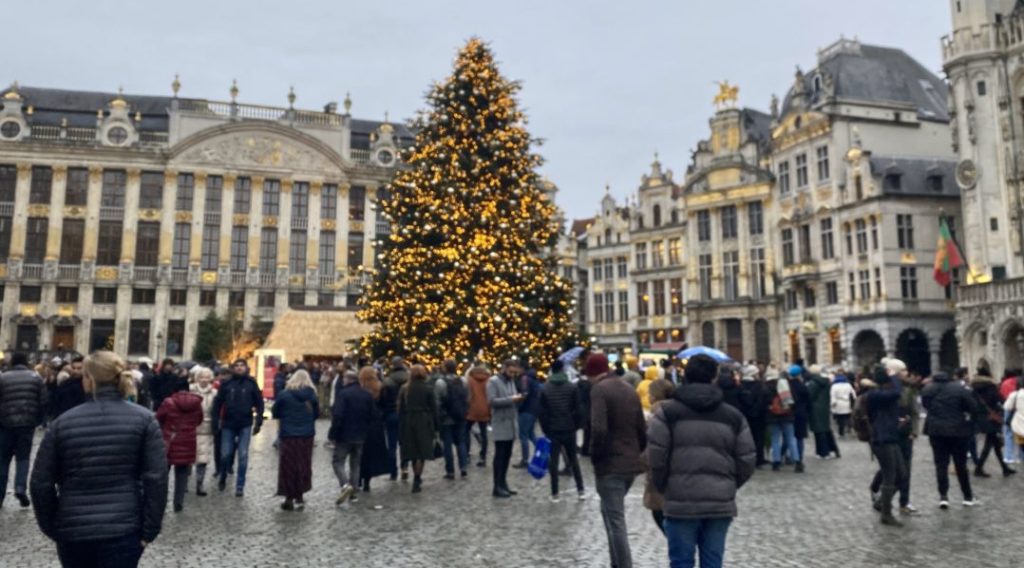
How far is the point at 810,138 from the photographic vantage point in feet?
155

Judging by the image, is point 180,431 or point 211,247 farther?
point 211,247

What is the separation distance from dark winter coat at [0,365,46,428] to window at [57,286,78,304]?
1966 inches

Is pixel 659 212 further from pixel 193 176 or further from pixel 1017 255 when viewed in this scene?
pixel 193 176

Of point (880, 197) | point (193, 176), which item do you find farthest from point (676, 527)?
point (193, 176)

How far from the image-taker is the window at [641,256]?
5766 cm

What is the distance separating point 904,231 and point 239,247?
4272cm

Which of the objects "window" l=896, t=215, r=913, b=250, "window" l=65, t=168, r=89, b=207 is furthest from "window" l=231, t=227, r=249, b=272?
"window" l=896, t=215, r=913, b=250

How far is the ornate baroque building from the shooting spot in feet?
179

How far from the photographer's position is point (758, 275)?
50281 millimetres

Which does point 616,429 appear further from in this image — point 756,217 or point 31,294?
point 31,294

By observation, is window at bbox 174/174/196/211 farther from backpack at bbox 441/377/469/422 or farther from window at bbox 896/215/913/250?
backpack at bbox 441/377/469/422

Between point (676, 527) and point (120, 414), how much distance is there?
3453 millimetres

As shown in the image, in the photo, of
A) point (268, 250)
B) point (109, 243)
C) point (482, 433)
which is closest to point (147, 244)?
point (109, 243)

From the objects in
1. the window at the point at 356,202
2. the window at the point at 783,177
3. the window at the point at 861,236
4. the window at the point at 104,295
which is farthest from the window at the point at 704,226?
the window at the point at 104,295
